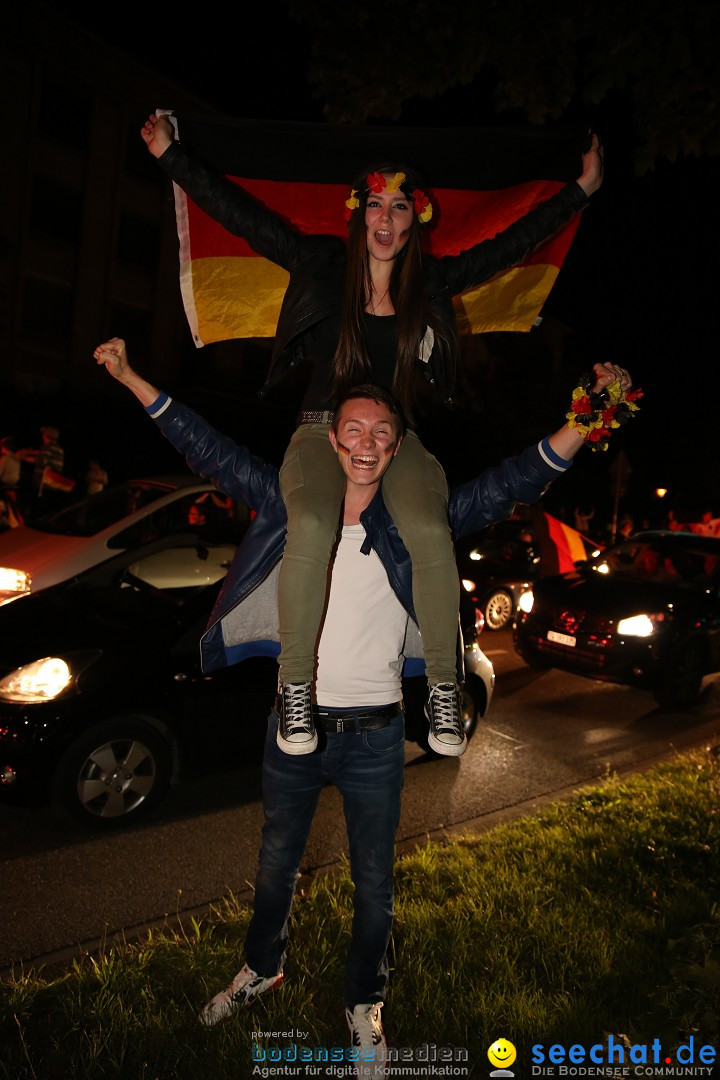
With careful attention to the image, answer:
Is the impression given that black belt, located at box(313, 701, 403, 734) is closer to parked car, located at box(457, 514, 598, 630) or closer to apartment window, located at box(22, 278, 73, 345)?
parked car, located at box(457, 514, 598, 630)

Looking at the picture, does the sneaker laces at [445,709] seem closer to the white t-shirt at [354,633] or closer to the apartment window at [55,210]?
the white t-shirt at [354,633]

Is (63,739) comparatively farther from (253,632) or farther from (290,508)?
(290,508)

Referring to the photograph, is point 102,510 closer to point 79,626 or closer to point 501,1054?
point 79,626

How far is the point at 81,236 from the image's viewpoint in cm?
2512

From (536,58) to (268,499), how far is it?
470 centimetres

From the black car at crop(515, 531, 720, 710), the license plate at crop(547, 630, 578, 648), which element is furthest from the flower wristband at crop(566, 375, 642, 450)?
the license plate at crop(547, 630, 578, 648)

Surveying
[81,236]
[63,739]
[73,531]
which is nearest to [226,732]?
[63,739]

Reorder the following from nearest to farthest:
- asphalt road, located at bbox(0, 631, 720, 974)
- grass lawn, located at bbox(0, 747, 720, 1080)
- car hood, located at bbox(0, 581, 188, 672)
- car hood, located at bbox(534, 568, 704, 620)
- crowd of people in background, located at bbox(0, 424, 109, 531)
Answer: grass lawn, located at bbox(0, 747, 720, 1080) → asphalt road, located at bbox(0, 631, 720, 974) → car hood, located at bbox(0, 581, 188, 672) → car hood, located at bbox(534, 568, 704, 620) → crowd of people in background, located at bbox(0, 424, 109, 531)

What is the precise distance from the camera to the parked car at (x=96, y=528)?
7359 millimetres

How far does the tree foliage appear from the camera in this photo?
495 cm

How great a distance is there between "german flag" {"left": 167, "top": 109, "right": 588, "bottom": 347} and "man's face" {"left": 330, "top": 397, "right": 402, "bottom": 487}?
1.01m

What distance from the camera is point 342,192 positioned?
3211mm

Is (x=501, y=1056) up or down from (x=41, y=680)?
down

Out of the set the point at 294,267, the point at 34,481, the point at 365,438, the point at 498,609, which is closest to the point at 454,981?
the point at 365,438
